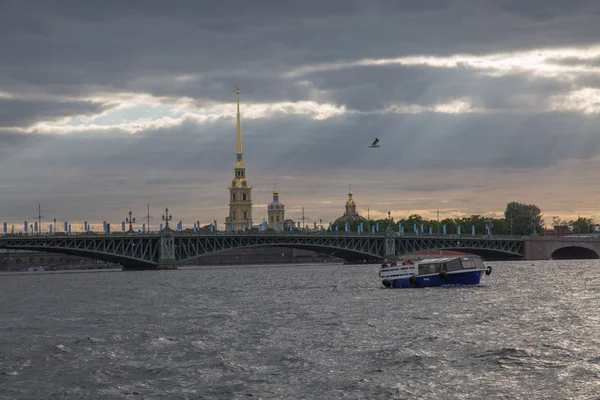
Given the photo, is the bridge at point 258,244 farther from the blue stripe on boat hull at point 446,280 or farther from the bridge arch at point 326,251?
the blue stripe on boat hull at point 446,280

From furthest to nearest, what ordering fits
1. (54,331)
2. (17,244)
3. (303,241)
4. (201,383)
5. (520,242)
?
(520,242)
(303,241)
(17,244)
(54,331)
(201,383)

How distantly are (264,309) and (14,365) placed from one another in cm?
2745

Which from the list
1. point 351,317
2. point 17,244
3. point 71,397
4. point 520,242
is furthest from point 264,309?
point 520,242

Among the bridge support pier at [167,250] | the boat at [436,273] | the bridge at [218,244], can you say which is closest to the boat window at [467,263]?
the boat at [436,273]

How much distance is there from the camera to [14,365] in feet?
120

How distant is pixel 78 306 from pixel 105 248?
7388 cm

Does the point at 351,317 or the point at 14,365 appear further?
the point at 351,317

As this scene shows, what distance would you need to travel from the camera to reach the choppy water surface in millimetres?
31156

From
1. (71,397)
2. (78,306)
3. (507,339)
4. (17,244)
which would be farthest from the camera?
(17,244)

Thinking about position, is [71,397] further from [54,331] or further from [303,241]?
[303,241]

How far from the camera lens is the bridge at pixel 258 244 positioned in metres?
137

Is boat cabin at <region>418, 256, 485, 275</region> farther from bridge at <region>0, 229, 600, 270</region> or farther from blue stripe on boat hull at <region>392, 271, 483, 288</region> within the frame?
bridge at <region>0, 229, 600, 270</region>

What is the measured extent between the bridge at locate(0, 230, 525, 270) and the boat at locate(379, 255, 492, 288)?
5816cm

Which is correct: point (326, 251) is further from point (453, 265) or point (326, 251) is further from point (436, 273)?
point (436, 273)
